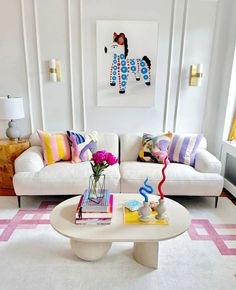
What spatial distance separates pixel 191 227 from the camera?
2227mm

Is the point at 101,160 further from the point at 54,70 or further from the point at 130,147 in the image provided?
the point at 54,70

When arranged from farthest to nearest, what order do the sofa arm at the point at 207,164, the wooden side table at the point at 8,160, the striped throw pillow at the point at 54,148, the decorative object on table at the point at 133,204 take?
1. the wooden side table at the point at 8,160
2. the striped throw pillow at the point at 54,148
3. the sofa arm at the point at 207,164
4. the decorative object on table at the point at 133,204

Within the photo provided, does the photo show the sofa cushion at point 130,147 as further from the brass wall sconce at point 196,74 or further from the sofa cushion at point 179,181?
the brass wall sconce at point 196,74

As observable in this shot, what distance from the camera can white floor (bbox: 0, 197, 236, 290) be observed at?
5.18 ft

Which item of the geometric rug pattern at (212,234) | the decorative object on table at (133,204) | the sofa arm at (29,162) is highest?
the sofa arm at (29,162)

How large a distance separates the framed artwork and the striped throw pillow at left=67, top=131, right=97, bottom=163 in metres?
0.61

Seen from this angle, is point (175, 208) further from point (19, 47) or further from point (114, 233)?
point (19, 47)

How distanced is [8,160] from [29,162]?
48cm

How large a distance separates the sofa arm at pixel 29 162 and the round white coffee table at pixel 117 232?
32.5 inches

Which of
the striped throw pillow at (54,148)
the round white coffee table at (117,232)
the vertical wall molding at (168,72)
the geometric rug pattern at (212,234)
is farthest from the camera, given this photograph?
the vertical wall molding at (168,72)

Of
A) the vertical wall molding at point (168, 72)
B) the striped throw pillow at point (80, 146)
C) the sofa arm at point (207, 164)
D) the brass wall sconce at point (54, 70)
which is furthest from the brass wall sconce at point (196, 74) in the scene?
the brass wall sconce at point (54, 70)

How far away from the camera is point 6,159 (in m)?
2.79

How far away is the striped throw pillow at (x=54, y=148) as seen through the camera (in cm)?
268

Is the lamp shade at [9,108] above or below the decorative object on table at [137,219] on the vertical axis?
above
